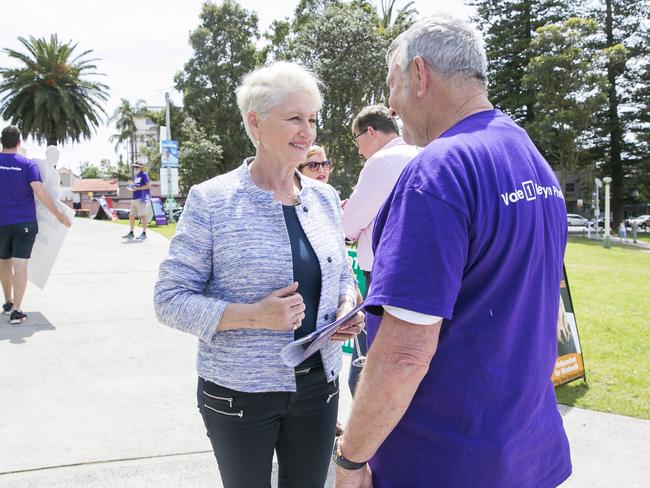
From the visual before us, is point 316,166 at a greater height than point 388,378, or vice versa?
point 316,166

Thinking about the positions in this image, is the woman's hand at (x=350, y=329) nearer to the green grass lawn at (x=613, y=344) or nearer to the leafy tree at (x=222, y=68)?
the green grass lawn at (x=613, y=344)

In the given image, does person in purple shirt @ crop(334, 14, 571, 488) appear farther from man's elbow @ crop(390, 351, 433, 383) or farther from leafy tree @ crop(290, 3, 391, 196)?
leafy tree @ crop(290, 3, 391, 196)

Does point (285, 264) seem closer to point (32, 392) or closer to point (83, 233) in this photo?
point (32, 392)

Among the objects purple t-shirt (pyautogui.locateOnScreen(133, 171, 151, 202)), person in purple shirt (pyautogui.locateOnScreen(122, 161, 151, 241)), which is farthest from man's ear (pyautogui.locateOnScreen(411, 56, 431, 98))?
purple t-shirt (pyautogui.locateOnScreen(133, 171, 151, 202))

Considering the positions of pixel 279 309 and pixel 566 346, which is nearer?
pixel 279 309

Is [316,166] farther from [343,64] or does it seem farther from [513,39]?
[513,39]

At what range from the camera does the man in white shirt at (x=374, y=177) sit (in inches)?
120

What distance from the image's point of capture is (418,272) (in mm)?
1265

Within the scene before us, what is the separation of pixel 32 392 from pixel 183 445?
5.23 ft

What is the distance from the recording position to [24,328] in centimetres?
609

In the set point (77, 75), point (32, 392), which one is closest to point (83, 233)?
point (32, 392)

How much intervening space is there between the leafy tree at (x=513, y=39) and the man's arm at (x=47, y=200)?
1598 inches

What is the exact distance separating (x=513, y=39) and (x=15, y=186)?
43735 mm

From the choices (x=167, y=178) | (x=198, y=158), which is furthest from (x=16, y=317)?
(x=198, y=158)
